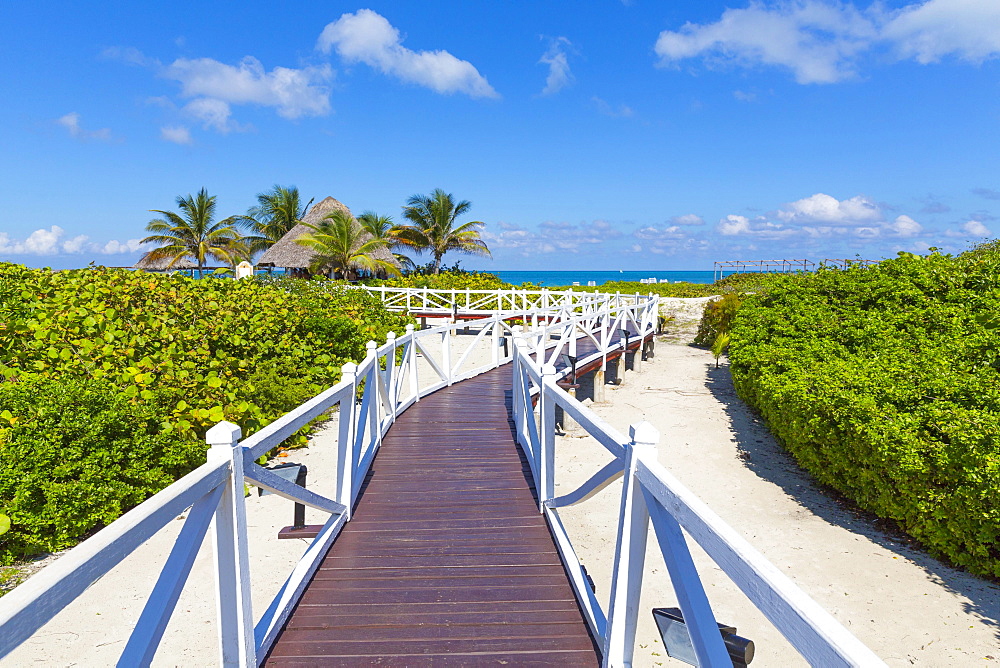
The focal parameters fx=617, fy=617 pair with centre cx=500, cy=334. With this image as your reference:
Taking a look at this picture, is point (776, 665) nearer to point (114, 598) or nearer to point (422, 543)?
point (422, 543)

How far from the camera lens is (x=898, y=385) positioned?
6.29 meters

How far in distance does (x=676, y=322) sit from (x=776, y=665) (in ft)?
72.7

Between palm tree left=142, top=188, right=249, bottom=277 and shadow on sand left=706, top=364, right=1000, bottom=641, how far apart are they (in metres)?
30.5

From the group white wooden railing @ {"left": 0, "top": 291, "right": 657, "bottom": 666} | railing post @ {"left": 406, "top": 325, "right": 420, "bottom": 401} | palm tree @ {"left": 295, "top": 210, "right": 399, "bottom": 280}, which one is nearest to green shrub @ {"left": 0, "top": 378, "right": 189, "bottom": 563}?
white wooden railing @ {"left": 0, "top": 291, "right": 657, "bottom": 666}

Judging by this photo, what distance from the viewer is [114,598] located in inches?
181

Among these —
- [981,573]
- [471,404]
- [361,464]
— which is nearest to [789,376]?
[981,573]

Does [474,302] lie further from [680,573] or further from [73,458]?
[680,573]

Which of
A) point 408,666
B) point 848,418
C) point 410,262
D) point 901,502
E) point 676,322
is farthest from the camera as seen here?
point 410,262

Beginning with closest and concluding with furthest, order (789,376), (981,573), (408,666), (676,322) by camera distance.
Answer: (408,666)
(981,573)
(789,376)
(676,322)

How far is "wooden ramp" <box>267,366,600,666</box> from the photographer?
2762 millimetres

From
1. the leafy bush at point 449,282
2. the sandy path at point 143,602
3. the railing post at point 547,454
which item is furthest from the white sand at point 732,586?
the leafy bush at point 449,282

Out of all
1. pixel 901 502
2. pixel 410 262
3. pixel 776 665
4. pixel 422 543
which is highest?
pixel 410 262

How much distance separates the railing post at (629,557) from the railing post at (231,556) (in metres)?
1.45

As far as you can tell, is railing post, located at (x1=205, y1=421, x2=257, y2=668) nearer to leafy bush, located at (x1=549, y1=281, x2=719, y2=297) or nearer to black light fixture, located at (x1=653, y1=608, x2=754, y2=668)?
black light fixture, located at (x1=653, y1=608, x2=754, y2=668)
